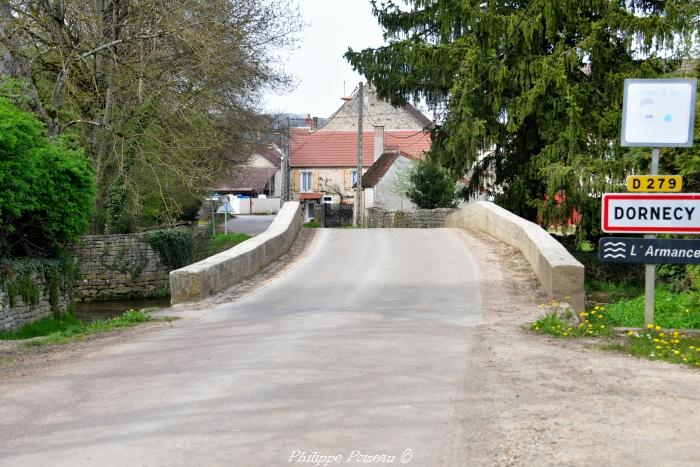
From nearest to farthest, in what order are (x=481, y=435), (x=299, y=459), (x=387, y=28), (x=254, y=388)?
1. (x=299, y=459)
2. (x=481, y=435)
3. (x=254, y=388)
4. (x=387, y=28)

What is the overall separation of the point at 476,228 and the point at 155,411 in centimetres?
1896

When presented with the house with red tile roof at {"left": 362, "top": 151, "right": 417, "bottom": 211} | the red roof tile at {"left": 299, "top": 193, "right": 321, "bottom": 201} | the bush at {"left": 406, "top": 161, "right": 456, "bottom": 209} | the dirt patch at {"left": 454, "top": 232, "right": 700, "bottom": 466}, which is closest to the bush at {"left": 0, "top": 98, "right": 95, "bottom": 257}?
the dirt patch at {"left": 454, "top": 232, "right": 700, "bottom": 466}

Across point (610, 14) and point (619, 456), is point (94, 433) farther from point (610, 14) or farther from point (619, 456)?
point (610, 14)

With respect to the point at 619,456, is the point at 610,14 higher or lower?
higher

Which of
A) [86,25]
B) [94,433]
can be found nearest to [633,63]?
[86,25]

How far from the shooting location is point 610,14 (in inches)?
885

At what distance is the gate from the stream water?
992 inches

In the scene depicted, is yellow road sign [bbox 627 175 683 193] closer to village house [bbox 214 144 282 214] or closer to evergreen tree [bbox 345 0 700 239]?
evergreen tree [bbox 345 0 700 239]

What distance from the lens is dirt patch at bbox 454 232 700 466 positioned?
5.25 meters

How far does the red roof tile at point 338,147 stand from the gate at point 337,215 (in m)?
11.3

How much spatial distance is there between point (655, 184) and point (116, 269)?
25.9 metres

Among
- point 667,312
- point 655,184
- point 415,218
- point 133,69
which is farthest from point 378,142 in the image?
point 655,184

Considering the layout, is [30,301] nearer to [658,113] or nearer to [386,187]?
[658,113]

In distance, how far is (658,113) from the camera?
31.3ft
